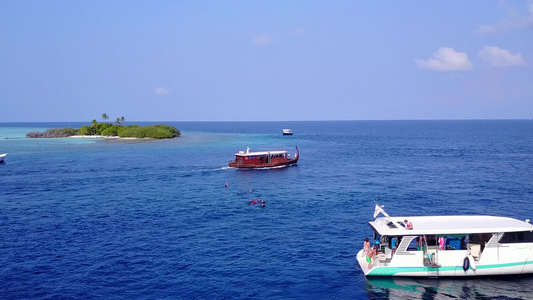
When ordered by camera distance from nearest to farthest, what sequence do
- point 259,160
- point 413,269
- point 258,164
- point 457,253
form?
point 457,253
point 413,269
point 258,164
point 259,160

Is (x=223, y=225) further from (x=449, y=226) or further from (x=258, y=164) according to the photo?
(x=258, y=164)

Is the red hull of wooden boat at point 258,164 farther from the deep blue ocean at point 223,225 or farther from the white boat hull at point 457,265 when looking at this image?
the white boat hull at point 457,265

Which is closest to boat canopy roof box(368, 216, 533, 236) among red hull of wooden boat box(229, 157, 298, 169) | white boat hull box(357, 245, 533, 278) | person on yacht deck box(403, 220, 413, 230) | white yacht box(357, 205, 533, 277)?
white yacht box(357, 205, 533, 277)

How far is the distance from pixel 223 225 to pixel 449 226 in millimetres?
22274

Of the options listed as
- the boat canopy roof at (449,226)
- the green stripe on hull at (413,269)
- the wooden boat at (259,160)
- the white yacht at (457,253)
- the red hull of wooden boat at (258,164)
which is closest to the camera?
the boat canopy roof at (449,226)

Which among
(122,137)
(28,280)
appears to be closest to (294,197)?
(28,280)

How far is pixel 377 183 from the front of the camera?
69125 mm

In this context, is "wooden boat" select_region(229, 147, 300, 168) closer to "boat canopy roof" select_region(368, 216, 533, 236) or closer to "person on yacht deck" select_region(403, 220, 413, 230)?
"boat canopy roof" select_region(368, 216, 533, 236)

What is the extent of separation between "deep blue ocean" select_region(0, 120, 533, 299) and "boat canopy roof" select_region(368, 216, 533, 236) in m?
3.44

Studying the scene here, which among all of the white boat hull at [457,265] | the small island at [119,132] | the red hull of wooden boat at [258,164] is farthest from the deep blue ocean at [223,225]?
the small island at [119,132]

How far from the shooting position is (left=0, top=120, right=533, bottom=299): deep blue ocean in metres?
30.0

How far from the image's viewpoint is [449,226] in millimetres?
30969

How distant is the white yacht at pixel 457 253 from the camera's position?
2991 centimetres

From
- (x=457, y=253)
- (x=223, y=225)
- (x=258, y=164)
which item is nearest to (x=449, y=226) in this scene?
(x=457, y=253)
